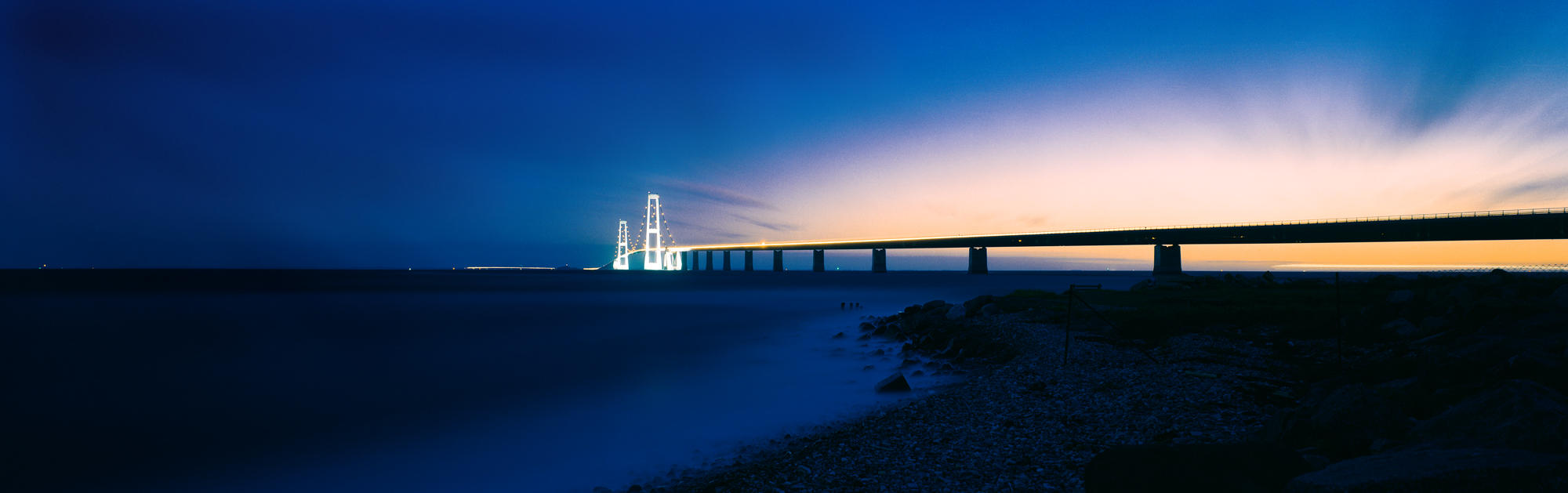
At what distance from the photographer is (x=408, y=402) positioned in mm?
14695

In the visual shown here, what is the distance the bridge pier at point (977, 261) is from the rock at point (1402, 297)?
108 m

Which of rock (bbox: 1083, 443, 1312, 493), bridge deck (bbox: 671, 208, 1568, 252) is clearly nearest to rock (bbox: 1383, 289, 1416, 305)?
rock (bbox: 1083, 443, 1312, 493)

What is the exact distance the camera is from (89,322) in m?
36.0

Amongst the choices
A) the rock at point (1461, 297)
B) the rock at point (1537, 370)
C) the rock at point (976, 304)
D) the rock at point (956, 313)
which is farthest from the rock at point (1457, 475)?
the rock at point (976, 304)

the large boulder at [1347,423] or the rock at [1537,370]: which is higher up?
the rock at [1537,370]

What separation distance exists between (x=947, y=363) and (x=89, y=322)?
47884 millimetres

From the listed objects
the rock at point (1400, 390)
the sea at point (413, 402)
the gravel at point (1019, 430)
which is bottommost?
the sea at point (413, 402)

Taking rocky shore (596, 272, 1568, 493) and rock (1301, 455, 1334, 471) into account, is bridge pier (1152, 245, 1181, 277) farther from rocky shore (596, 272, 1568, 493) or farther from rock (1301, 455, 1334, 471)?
rock (1301, 455, 1334, 471)

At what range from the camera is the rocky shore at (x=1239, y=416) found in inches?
170

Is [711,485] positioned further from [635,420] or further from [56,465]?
[56,465]

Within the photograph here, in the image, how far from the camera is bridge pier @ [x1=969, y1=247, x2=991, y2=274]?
408 ft

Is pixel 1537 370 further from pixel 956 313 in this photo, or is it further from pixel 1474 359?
pixel 956 313

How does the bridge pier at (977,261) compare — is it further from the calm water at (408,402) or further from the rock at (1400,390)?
the rock at (1400,390)

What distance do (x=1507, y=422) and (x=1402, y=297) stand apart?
14.7 metres
